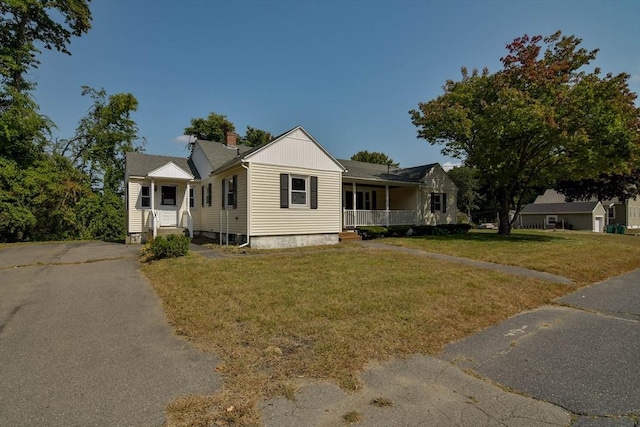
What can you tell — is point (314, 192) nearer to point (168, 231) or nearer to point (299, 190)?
point (299, 190)

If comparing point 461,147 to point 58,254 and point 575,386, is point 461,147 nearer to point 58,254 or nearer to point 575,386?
point 575,386

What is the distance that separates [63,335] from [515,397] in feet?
18.7

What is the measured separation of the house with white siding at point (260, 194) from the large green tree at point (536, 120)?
12.3 ft

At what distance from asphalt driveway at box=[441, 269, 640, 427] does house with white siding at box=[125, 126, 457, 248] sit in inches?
390

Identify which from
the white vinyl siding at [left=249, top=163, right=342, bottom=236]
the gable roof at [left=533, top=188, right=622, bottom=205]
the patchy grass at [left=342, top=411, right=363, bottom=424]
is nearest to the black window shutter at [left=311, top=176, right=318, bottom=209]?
the white vinyl siding at [left=249, top=163, right=342, bottom=236]

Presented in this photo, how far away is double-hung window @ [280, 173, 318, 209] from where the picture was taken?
14.2m

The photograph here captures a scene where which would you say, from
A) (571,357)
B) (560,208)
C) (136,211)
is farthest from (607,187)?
(136,211)

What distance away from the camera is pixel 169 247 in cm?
1070

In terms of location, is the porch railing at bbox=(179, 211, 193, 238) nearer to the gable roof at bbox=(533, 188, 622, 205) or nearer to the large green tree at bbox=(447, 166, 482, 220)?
the large green tree at bbox=(447, 166, 482, 220)

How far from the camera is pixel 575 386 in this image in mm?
3367

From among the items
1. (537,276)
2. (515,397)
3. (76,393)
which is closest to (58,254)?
(76,393)

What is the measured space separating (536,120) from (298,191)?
11396 mm

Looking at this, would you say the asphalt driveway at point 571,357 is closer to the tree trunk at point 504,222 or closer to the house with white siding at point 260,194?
the house with white siding at point 260,194

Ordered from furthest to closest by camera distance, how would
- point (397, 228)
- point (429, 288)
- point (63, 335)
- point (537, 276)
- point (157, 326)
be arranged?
point (397, 228) → point (537, 276) → point (429, 288) → point (157, 326) → point (63, 335)
